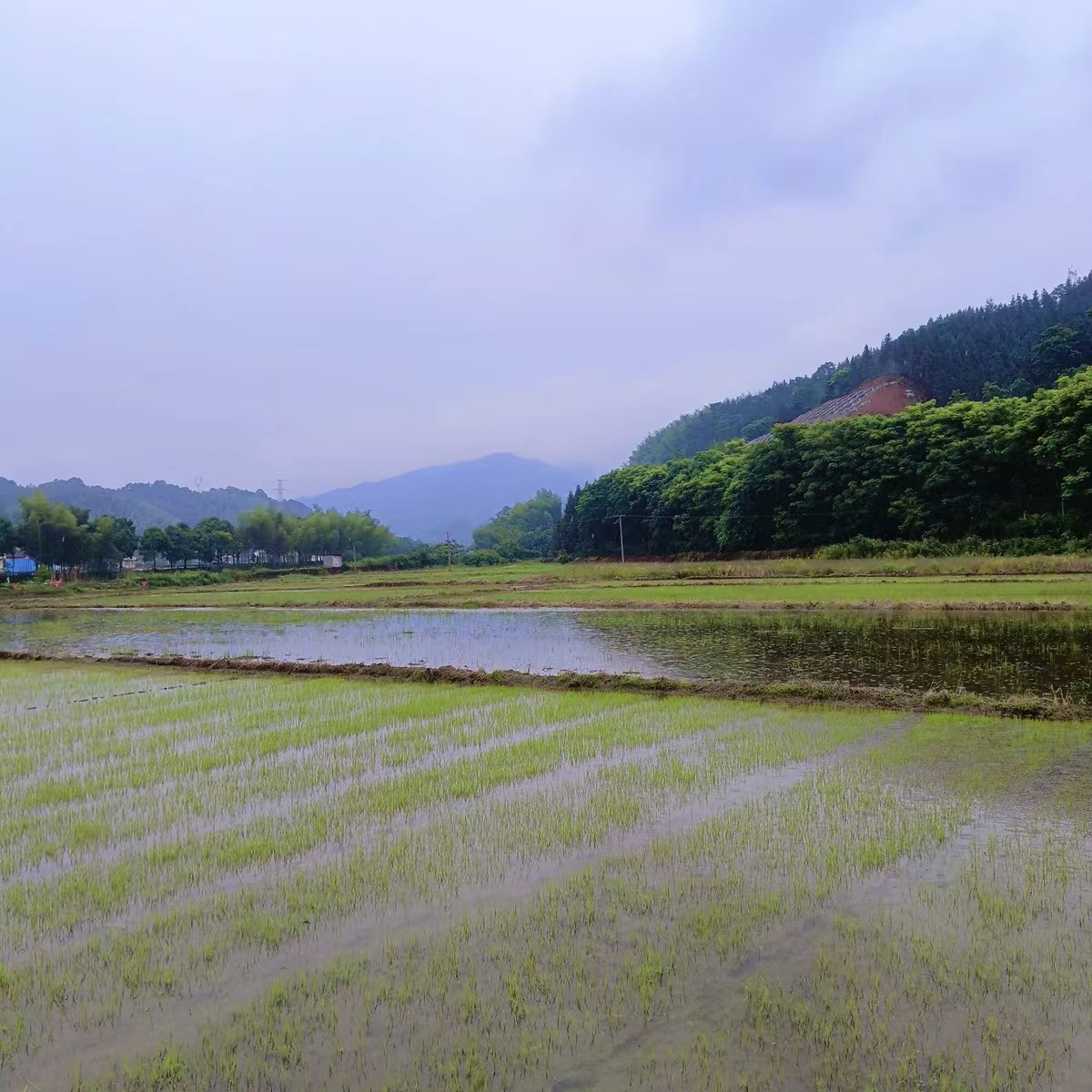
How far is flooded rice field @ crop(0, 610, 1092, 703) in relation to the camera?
440 inches

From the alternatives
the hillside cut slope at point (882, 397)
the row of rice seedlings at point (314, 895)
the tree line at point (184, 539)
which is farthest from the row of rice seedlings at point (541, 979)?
the tree line at point (184, 539)

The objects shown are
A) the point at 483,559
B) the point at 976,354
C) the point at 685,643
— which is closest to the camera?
the point at 685,643

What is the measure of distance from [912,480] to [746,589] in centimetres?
2089

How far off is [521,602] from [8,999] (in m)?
25.1

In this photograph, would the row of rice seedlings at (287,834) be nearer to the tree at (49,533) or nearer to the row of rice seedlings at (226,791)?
the row of rice seedlings at (226,791)

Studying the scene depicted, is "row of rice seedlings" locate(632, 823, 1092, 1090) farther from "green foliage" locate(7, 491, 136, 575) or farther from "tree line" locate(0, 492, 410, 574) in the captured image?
"tree line" locate(0, 492, 410, 574)

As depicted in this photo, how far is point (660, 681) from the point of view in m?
11.1

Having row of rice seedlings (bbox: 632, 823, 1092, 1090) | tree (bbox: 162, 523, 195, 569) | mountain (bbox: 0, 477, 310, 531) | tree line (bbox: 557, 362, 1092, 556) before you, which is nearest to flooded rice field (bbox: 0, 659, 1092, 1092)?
row of rice seedlings (bbox: 632, 823, 1092, 1090)

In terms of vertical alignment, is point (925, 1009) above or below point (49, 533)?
below

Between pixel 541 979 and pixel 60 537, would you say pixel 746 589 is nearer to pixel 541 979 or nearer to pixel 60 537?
pixel 541 979

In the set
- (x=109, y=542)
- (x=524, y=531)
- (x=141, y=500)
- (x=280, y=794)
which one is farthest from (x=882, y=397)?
(x=141, y=500)

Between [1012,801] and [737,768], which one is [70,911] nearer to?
[737,768]

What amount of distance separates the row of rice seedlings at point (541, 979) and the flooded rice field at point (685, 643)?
6.12 m

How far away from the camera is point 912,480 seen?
42406mm
